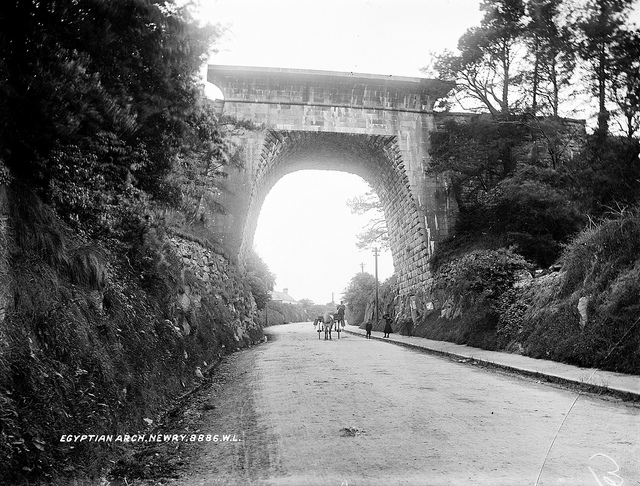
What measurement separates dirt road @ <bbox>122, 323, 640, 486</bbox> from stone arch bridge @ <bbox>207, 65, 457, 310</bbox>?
1364cm

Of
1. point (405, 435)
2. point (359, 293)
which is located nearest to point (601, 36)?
point (405, 435)

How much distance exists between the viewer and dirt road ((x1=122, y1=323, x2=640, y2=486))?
10.2ft

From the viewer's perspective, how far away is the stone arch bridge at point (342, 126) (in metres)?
19.8

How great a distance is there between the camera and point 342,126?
66.7 ft

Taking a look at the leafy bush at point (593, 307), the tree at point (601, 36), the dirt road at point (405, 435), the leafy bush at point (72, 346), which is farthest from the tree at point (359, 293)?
the tree at point (601, 36)

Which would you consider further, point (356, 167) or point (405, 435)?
point (356, 167)

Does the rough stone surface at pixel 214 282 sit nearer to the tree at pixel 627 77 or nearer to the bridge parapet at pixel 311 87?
the bridge parapet at pixel 311 87

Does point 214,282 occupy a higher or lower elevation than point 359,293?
higher

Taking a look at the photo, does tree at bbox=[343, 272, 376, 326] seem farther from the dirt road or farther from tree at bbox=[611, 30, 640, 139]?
tree at bbox=[611, 30, 640, 139]

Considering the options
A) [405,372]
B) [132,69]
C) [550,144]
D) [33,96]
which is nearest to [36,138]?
[33,96]

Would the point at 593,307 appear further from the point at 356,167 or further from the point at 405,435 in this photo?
the point at 356,167

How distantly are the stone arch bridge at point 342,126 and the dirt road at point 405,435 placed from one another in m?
13.6

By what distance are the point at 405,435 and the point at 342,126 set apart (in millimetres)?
17682

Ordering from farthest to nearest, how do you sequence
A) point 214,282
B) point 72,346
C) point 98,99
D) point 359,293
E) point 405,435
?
point 359,293 → point 214,282 → point 98,99 → point 405,435 → point 72,346
